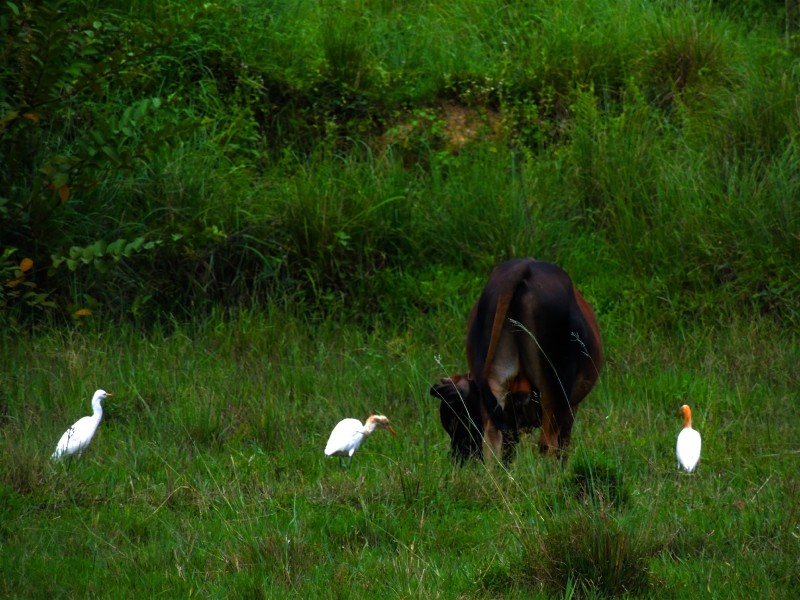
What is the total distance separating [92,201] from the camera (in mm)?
9250

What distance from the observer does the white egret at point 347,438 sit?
654 centimetres

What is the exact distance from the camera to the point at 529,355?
6238 mm

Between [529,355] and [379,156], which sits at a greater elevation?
[529,355]

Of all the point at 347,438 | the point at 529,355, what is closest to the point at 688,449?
the point at 529,355

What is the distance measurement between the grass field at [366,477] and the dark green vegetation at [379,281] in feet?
0.07

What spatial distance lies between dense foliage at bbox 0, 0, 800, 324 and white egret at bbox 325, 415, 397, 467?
1.84 m

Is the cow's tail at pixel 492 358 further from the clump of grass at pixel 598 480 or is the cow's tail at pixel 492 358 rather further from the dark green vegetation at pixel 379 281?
the clump of grass at pixel 598 480

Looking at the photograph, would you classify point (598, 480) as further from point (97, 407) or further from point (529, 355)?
point (97, 407)

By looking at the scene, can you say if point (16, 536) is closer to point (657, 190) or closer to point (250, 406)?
point (250, 406)

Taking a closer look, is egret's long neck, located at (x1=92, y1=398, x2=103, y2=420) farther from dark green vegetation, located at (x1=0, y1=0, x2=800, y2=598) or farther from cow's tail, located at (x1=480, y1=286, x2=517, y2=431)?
cow's tail, located at (x1=480, y1=286, x2=517, y2=431)

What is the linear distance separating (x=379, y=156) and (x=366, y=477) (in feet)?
16.2

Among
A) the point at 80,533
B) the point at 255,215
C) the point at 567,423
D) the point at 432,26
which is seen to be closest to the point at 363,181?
the point at 255,215

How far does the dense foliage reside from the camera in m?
8.75

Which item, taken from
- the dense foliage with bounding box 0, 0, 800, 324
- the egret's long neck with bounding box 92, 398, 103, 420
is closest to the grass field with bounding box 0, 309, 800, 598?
the egret's long neck with bounding box 92, 398, 103, 420
